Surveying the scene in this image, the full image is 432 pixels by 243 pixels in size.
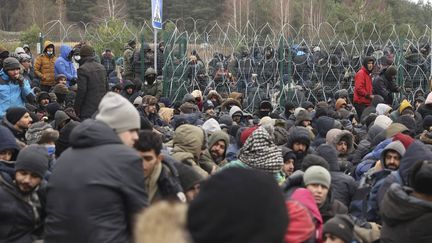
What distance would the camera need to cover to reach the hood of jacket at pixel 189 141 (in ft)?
21.6

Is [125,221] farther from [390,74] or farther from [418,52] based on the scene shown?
[418,52]

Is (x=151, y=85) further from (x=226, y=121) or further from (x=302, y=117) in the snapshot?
(x=302, y=117)

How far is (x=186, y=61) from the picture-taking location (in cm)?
1628

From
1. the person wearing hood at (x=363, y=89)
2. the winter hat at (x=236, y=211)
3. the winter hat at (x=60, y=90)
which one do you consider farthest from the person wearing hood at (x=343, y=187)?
the person wearing hood at (x=363, y=89)

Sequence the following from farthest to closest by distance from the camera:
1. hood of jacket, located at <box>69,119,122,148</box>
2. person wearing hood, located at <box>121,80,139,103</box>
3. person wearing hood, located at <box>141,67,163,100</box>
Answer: person wearing hood, located at <box>141,67,163,100</box>
person wearing hood, located at <box>121,80,139,103</box>
hood of jacket, located at <box>69,119,122,148</box>

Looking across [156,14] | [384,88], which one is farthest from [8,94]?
[384,88]

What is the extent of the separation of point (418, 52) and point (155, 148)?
13.1 meters

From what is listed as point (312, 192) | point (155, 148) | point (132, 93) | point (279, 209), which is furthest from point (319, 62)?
point (279, 209)

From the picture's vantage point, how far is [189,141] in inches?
259

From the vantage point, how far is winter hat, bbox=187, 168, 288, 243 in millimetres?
2357

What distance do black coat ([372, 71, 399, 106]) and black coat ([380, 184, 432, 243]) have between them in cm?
954

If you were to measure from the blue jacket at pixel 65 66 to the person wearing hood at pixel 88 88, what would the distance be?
302 cm

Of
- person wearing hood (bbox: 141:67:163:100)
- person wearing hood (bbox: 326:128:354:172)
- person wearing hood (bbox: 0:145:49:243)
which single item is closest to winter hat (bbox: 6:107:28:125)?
person wearing hood (bbox: 0:145:49:243)

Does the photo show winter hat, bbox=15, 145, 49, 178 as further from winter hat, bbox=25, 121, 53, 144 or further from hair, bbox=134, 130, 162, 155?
winter hat, bbox=25, 121, 53, 144
